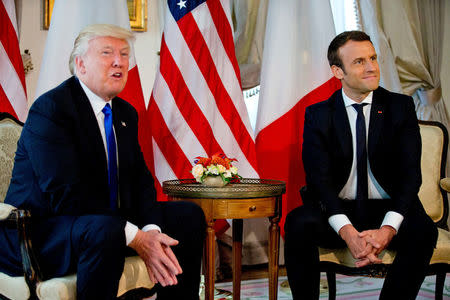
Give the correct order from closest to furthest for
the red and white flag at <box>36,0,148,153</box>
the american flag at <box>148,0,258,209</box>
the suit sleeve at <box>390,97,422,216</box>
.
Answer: the suit sleeve at <box>390,97,422,216</box> → the red and white flag at <box>36,0,148,153</box> → the american flag at <box>148,0,258,209</box>

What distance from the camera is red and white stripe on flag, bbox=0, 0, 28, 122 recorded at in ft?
9.25

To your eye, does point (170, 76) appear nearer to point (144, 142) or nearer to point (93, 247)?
point (144, 142)

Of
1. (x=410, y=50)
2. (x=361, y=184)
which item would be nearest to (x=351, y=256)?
(x=361, y=184)

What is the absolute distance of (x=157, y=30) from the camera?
143 inches

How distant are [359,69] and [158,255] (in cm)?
139

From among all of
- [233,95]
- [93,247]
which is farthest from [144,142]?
[93,247]

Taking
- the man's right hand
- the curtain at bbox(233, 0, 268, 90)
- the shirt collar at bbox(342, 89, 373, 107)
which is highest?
the curtain at bbox(233, 0, 268, 90)

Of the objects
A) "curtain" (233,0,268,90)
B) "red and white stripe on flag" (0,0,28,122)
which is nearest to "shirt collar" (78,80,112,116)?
"red and white stripe on flag" (0,0,28,122)

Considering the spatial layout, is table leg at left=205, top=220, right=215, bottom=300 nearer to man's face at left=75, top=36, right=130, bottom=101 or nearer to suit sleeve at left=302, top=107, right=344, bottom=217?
suit sleeve at left=302, top=107, right=344, bottom=217

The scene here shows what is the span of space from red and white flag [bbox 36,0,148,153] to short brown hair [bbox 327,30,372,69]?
113 centimetres

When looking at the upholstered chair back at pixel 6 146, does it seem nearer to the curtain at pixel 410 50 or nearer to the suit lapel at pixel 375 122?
the suit lapel at pixel 375 122

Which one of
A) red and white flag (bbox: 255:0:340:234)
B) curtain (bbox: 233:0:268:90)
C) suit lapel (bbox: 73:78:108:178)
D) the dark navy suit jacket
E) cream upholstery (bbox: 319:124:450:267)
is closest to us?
the dark navy suit jacket

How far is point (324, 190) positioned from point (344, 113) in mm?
429

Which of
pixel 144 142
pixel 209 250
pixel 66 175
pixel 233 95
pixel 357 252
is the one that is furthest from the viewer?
pixel 233 95
